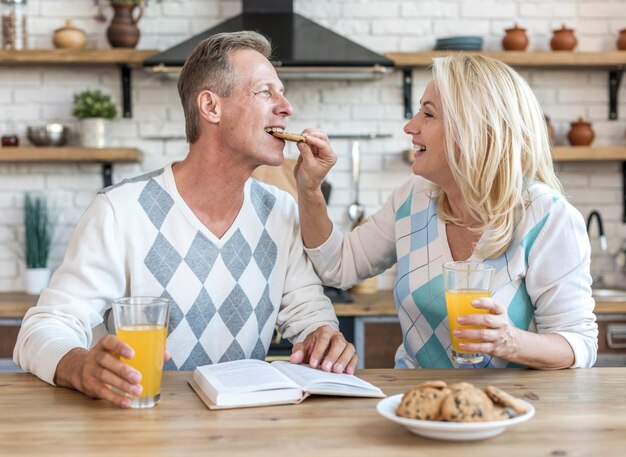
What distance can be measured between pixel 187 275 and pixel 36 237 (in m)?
2.03

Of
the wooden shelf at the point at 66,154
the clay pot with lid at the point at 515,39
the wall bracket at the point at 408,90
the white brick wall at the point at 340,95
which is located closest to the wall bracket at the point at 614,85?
the white brick wall at the point at 340,95

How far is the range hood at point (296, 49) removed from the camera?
3.55 metres

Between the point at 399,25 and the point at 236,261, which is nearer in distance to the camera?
the point at 236,261

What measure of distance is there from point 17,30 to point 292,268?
226 cm

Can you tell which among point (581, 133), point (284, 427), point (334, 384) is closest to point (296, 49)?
point (581, 133)

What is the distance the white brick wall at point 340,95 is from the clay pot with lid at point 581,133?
139 mm

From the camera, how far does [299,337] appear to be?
213 centimetres

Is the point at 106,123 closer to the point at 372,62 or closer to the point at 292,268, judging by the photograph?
the point at 372,62

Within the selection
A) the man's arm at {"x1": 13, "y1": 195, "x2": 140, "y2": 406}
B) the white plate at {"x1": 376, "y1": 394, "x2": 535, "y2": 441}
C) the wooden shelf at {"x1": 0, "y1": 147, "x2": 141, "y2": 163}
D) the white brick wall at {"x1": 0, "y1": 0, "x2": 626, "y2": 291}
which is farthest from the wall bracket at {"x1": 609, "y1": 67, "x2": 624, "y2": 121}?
the white plate at {"x1": 376, "y1": 394, "x2": 535, "y2": 441}

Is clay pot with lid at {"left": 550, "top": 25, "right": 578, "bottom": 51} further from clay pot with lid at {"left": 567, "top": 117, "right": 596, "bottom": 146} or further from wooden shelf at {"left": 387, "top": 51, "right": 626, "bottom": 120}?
clay pot with lid at {"left": 567, "top": 117, "right": 596, "bottom": 146}

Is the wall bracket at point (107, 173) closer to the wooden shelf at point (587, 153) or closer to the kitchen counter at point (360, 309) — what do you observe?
the kitchen counter at point (360, 309)

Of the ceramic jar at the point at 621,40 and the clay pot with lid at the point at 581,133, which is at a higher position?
the ceramic jar at the point at 621,40

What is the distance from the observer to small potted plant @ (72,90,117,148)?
12.6 ft

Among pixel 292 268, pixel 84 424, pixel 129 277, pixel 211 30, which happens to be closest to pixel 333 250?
pixel 292 268
